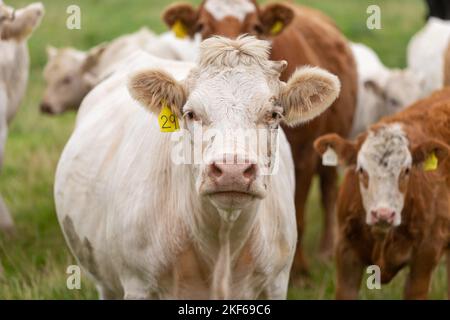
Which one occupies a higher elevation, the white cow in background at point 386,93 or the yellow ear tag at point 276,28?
the yellow ear tag at point 276,28

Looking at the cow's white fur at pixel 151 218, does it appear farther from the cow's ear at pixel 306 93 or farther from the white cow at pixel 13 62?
the white cow at pixel 13 62

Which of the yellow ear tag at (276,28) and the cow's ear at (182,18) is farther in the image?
the cow's ear at (182,18)

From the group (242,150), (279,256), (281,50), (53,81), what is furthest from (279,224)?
(53,81)

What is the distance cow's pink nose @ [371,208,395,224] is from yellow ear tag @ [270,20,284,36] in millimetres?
2403

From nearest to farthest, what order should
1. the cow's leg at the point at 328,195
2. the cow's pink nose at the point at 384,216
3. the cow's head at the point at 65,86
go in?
the cow's pink nose at the point at 384,216
the cow's leg at the point at 328,195
the cow's head at the point at 65,86

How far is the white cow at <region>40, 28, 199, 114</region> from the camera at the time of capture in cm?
1018

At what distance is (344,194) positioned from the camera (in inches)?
267

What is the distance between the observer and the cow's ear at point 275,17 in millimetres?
8102

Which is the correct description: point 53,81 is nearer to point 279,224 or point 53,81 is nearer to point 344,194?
point 344,194

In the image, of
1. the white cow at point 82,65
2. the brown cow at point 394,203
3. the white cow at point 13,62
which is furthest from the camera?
the white cow at point 82,65

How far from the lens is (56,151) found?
1066 centimetres

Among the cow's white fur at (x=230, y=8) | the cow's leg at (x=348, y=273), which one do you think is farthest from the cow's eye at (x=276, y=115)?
the cow's white fur at (x=230, y=8)

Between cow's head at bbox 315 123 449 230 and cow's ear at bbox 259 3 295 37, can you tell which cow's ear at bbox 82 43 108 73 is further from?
cow's head at bbox 315 123 449 230

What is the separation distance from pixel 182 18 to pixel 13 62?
1337 mm
